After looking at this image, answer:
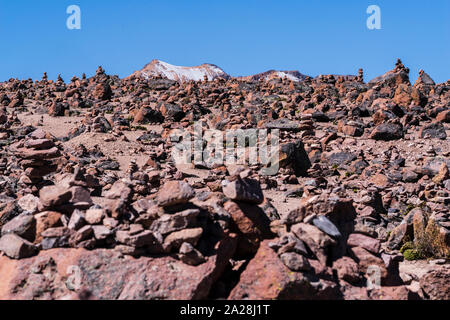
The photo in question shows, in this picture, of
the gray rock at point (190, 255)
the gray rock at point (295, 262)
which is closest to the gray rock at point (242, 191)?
the gray rock at point (295, 262)

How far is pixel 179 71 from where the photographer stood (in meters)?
109

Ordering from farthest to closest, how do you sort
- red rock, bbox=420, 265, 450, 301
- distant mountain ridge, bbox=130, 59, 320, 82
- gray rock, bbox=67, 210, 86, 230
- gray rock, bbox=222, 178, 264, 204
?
1. distant mountain ridge, bbox=130, 59, 320, 82
2. red rock, bbox=420, 265, 450, 301
3. gray rock, bbox=222, 178, 264, 204
4. gray rock, bbox=67, 210, 86, 230

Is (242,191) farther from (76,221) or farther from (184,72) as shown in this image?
(184,72)

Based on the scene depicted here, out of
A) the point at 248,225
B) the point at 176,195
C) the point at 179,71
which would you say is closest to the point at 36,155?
the point at 176,195

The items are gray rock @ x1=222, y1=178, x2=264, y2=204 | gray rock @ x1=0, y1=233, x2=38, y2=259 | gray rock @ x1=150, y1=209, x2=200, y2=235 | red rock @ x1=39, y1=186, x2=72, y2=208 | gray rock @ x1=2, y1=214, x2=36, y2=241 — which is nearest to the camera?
gray rock @ x1=0, y1=233, x2=38, y2=259

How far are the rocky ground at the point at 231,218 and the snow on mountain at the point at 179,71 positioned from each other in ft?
241

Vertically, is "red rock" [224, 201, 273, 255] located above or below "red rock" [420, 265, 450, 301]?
above

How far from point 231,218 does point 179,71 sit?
104667 mm

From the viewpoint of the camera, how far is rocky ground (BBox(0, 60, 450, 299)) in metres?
7.21

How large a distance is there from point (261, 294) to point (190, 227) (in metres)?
1.81

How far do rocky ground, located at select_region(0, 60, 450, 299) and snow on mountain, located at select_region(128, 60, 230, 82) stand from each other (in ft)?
241

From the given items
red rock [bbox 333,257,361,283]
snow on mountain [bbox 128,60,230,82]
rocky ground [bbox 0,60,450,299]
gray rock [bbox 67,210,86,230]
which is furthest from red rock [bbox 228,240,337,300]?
snow on mountain [bbox 128,60,230,82]

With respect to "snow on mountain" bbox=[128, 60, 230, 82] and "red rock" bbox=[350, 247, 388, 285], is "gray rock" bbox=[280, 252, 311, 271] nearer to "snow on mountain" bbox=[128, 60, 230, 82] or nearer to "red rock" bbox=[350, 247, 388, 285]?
"red rock" bbox=[350, 247, 388, 285]

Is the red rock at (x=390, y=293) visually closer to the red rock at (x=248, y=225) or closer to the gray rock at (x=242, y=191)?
the red rock at (x=248, y=225)
